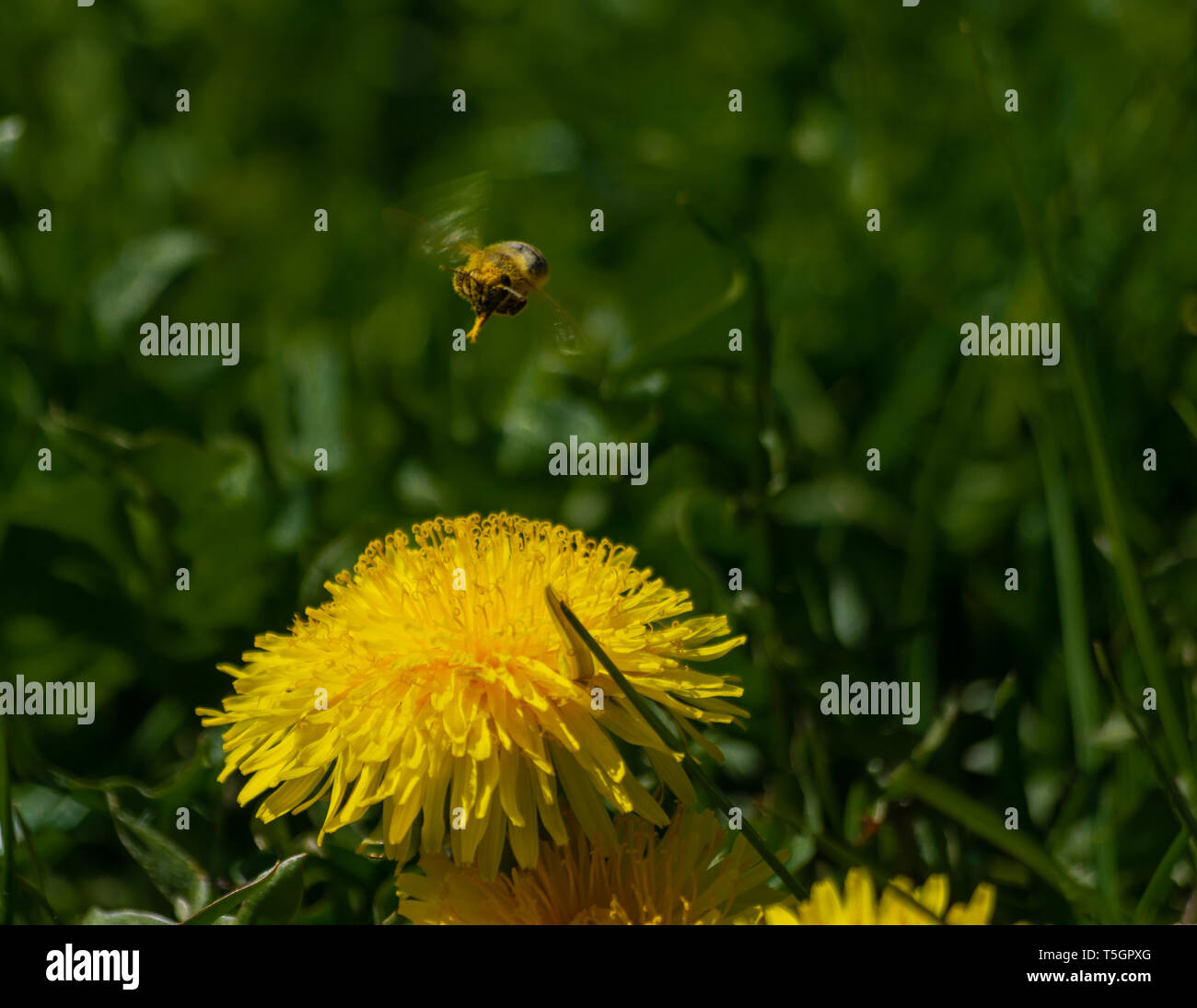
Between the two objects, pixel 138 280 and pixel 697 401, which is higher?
pixel 138 280

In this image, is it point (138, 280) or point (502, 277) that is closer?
point (502, 277)

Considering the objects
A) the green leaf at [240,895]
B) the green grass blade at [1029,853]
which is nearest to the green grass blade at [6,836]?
the green leaf at [240,895]

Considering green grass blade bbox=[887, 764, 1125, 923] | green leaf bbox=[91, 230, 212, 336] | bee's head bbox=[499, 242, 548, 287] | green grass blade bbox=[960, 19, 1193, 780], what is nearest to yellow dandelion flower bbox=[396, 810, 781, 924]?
green grass blade bbox=[887, 764, 1125, 923]

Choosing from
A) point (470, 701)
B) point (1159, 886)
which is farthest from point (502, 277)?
point (1159, 886)

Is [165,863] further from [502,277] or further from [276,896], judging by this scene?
[502,277]

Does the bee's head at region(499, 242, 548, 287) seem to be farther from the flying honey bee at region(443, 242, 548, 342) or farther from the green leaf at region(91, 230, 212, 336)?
the green leaf at region(91, 230, 212, 336)

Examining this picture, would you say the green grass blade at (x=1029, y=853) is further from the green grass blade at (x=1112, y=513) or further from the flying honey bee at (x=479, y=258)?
the flying honey bee at (x=479, y=258)
